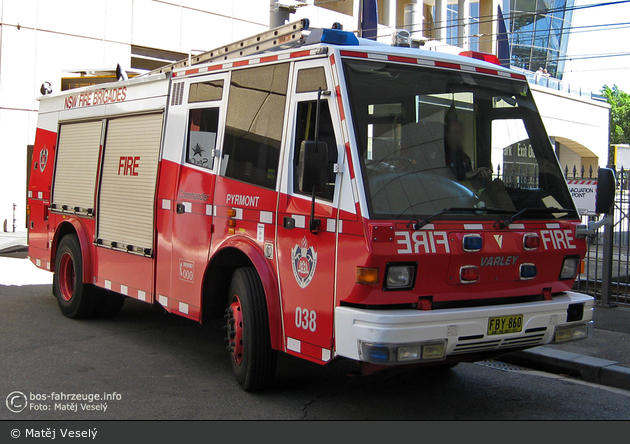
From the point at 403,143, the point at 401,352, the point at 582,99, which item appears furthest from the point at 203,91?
the point at 582,99

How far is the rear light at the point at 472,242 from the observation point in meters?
4.79

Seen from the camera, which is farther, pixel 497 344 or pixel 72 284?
pixel 72 284

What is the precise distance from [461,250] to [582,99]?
37.0 metres

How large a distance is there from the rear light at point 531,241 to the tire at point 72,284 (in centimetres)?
553

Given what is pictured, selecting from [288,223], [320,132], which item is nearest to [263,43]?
[320,132]

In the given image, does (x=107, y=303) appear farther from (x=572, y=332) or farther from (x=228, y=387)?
(x=572, y=332)

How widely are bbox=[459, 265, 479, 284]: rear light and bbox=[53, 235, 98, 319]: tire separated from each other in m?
5.28

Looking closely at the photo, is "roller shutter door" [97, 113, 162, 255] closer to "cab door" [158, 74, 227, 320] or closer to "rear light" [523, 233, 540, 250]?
"cab door" [158, 74, 227, 320]

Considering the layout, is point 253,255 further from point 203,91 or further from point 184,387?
point 203,91

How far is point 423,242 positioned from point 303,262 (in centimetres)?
95

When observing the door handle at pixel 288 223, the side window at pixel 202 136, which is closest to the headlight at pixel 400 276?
the door handle at pixel 288 223

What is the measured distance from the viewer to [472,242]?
15.8ft

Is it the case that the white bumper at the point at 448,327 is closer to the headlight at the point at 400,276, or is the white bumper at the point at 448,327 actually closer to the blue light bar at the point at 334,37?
the headlight at the point at 400,276

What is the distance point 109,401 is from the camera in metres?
5.50
